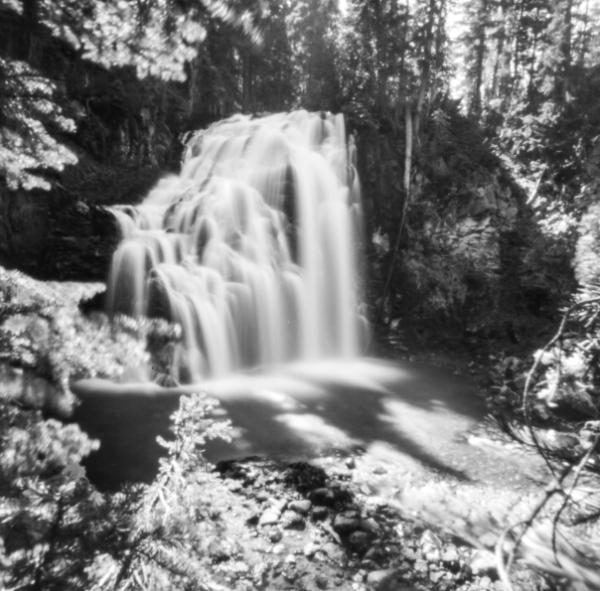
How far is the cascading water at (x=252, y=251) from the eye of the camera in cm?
1198

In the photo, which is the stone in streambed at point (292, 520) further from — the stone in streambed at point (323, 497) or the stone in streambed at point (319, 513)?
the stone in streambed at point (323, 497)

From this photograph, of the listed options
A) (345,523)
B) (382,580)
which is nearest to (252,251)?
(345,523)

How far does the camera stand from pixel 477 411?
9.81 meters

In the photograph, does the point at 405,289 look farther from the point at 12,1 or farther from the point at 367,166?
the point at 12,1

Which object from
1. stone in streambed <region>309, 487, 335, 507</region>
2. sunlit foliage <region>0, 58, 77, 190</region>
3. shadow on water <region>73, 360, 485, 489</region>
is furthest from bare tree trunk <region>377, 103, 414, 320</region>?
sunlit foliage <region>0, 58, 77, 190</region>

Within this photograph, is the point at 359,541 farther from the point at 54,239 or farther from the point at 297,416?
the point at 54,239

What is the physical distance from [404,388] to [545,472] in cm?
456

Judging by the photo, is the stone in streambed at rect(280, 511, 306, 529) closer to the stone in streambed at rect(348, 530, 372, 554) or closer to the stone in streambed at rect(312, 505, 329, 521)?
the stone in streambed at rect(312, 505, 329, 521)

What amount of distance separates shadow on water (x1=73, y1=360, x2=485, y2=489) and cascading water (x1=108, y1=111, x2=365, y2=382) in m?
1.75

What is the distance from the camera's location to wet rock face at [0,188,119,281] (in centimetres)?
1124

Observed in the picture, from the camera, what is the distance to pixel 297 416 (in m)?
9.05

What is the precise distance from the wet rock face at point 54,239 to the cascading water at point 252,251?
2.16ft

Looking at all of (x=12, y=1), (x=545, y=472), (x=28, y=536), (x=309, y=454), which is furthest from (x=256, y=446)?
(x=12, y=1)

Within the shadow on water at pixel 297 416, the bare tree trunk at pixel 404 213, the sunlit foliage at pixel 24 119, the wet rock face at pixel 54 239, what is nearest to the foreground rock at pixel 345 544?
the shadow on water at pixel 297 416
